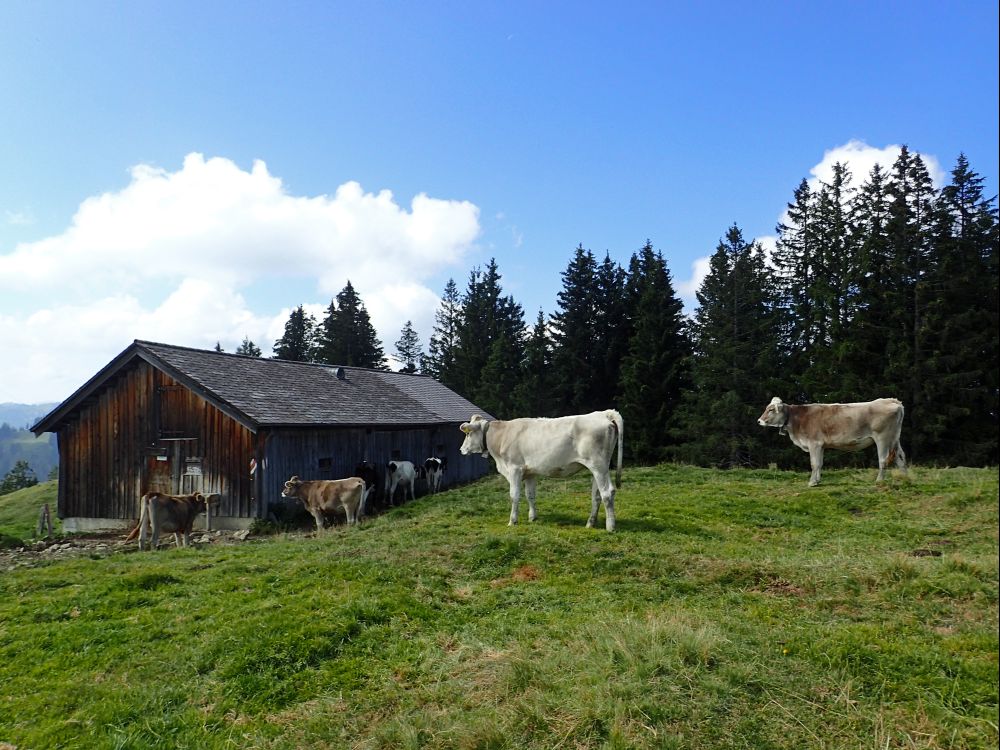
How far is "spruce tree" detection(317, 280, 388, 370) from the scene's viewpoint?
58625 mm

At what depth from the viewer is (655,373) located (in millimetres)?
38594

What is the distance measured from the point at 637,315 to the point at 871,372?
19552mm

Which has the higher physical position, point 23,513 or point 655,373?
point 655,373

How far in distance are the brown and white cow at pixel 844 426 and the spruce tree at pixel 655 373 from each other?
20.2m

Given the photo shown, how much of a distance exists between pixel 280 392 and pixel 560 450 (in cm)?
1371

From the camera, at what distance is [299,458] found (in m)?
19.6

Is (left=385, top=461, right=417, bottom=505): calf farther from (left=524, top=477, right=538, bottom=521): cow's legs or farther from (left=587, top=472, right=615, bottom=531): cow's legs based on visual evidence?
(left=587, top=472, right=615, bottom=531): cow's legs

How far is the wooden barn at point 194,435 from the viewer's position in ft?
60.1

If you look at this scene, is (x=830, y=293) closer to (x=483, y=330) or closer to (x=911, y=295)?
(x=911, y=295)

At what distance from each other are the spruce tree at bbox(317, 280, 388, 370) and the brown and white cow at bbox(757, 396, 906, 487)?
155ft

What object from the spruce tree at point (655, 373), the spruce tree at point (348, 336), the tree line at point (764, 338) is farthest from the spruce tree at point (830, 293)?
the spruce tree at point (348, 336)

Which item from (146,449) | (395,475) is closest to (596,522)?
(395,475)

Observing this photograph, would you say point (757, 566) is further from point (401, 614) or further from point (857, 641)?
point (401, 614)

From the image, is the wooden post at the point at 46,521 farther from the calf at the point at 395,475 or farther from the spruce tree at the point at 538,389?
the spruce tree at the point at 538,389
